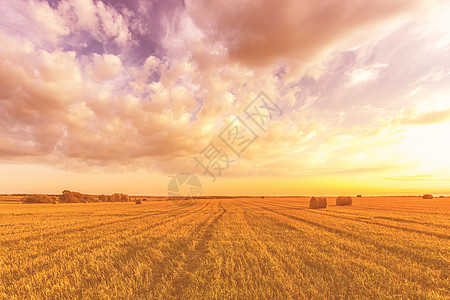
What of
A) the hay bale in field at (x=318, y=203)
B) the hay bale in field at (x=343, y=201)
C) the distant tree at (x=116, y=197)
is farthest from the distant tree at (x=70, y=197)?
the hay bale in field at (x=343, y=201)

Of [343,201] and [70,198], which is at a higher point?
[70,198]

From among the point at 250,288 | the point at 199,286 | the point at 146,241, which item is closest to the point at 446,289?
the point at 250,288

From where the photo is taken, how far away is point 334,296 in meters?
5.05

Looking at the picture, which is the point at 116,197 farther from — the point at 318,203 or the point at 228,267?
the point at 228,267

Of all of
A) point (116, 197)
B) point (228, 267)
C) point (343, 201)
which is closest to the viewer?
point (228, 267)

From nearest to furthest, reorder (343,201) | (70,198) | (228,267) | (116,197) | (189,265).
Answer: (228,267) < (189,265) < (343,201) < (70,198) < (116,197)

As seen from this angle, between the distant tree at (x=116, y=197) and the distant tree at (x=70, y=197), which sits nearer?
the distant tree at (x=70, y=197)

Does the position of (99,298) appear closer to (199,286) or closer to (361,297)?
(199,286)

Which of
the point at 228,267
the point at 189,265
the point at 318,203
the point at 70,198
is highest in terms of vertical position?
the point at 70,198

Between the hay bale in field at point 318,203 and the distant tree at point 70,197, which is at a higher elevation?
the distant tree at point 70,197

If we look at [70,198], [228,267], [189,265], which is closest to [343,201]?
[228,267]

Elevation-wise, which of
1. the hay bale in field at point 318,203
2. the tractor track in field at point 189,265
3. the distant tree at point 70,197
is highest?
the distant tree at point 70,197

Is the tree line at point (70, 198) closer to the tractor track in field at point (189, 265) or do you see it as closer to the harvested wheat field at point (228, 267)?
the harvested wheat field at point (228, 267)

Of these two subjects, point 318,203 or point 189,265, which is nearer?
point 189,265
